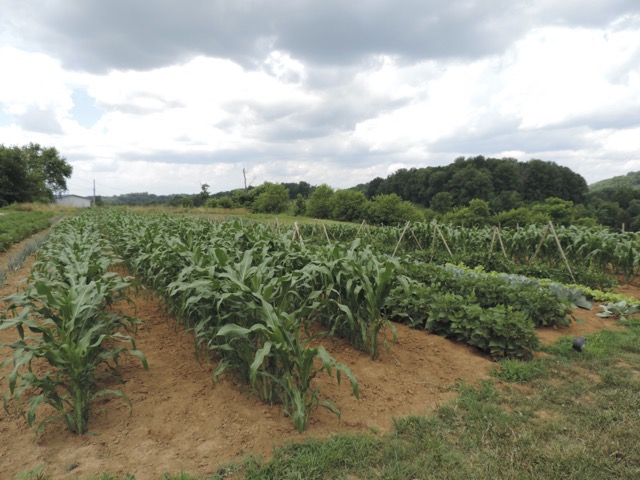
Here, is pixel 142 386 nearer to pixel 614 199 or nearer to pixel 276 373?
pixel 276 373

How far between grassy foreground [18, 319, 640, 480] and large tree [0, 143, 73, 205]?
61013 millimetres

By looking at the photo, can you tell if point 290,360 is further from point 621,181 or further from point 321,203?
point 621,181

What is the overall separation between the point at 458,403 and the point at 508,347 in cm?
144

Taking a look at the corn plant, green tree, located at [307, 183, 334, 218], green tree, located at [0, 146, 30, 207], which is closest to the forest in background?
green tree, located at [307, 183, 334, 218]

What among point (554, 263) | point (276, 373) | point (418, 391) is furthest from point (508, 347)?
point (554, 263)

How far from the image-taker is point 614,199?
5584 centimetres

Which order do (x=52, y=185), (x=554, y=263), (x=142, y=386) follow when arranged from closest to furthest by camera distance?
(x=142, y=386), (x=554, y=263), (x=52, y=185)

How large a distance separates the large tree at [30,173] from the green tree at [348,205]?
44.3 metres

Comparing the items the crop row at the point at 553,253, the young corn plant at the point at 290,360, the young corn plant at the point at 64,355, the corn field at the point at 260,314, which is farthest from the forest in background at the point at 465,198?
Answer: the young corn plant at the point at 64,355

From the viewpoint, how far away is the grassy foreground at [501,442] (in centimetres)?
237

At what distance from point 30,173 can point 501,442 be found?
71.8 m

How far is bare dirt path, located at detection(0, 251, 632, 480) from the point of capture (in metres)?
2.50

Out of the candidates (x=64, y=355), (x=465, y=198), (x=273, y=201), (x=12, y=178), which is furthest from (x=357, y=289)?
(x=12, y=178)

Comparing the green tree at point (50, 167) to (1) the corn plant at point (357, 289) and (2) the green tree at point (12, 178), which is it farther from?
(1) the corn plant at point (357, 289)
